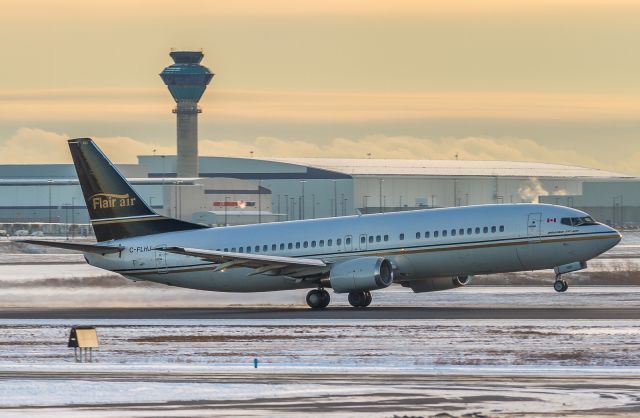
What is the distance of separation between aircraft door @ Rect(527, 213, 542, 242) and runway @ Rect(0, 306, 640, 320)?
9.96 ft

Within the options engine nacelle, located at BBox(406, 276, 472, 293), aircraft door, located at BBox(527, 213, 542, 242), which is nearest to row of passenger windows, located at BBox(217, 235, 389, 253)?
engine nacelle, located at BBox(406, 276, 472, 293)

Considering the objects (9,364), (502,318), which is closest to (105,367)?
(9,364)

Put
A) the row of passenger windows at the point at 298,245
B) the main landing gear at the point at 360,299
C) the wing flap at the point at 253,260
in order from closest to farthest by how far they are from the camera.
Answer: the wing flap at the point at 253,260 < the main landing gear at the point at 360,299 < the row of passenger windows at the point at 298,245

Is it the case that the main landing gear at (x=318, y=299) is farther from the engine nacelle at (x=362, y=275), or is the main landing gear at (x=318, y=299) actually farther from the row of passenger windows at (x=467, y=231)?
the row of passenger windows at (x=467, y=231)

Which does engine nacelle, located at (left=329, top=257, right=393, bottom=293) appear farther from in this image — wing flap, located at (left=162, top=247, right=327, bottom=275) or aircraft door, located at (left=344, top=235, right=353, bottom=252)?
wing flap, located at (left=162, top=247, right=327, bottom=275)

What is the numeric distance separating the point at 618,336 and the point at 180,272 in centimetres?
2586

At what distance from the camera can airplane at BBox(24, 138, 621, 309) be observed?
188 ft

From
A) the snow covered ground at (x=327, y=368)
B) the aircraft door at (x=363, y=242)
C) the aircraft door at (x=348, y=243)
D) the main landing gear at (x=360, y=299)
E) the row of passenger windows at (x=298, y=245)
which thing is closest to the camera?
the snow covered ground at (x=327, y=368)

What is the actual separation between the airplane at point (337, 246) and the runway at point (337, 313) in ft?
4.79

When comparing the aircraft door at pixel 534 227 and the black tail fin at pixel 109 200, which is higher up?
the black tail fin at pixel 109 200

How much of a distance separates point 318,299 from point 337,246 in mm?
2477

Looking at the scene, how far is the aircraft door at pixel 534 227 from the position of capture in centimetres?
5706

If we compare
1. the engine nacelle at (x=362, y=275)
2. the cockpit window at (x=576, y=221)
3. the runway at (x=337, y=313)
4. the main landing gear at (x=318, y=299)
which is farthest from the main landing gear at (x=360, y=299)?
the cockpit window at (x=576, y=221)

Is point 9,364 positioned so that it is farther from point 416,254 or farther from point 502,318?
point 416,254
